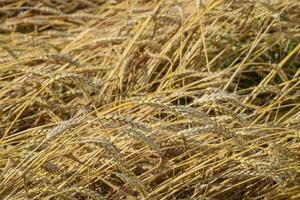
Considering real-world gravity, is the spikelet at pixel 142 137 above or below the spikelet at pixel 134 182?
above

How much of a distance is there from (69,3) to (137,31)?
1095 mm

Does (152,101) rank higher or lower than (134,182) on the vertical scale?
higher

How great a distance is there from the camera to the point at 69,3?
4.12 metres

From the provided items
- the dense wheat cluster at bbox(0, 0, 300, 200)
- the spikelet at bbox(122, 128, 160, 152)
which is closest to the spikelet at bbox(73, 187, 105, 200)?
→ the dense wheat cluster at bbox(0, 0, 300, 200)

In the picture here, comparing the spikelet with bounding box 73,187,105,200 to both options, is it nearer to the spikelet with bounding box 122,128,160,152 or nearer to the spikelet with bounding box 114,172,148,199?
the spikelet with bounding box 114,172,148,199

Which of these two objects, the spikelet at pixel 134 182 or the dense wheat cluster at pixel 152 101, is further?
the dense wheat cluster at pixel 152 101

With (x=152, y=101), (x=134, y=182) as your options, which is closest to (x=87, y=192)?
(x=134, y=182)

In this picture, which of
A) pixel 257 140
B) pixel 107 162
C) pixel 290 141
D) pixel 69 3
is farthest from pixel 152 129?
pixel 69 3

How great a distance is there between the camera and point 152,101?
2031 mm

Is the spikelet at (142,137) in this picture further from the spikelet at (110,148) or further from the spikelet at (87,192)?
the spikelet at (87,192)

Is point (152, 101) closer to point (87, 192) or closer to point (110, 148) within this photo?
point (110, 148)

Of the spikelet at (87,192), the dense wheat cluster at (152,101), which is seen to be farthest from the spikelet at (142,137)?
the spikelet at (87,192)

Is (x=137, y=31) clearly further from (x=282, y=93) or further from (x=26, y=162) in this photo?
(x=26, y=162)

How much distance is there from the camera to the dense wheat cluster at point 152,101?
82.5 inches
